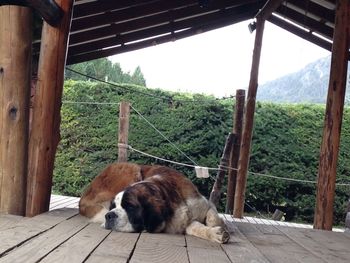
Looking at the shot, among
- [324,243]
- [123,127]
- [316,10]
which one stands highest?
[316,10]

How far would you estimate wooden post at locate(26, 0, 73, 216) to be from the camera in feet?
9.05

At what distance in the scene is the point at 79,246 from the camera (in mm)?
1973

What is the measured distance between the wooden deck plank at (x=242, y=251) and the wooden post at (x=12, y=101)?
121 cm

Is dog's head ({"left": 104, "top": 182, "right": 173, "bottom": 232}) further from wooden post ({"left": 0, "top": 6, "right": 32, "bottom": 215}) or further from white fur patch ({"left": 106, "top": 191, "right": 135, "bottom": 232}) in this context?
wooden post ({"left": 0, "top": 6, "right": 32, "bottom": 215})

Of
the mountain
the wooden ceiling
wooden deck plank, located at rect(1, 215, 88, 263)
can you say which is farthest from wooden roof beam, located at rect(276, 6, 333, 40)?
the mountain

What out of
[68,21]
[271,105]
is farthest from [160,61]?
[68,21]

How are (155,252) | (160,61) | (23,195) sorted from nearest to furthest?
(155,252) → (23,195) → (160,61)

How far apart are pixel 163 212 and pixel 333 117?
256 cm

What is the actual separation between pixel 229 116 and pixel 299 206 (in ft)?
7.51

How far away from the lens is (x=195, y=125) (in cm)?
966

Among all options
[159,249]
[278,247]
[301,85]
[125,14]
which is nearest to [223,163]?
[125,14]

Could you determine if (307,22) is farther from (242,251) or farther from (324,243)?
(242,251)

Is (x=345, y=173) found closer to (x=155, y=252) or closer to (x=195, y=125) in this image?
(x=195, y=125)

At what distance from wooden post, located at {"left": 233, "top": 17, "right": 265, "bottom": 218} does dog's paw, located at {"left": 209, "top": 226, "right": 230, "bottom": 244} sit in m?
4.08
